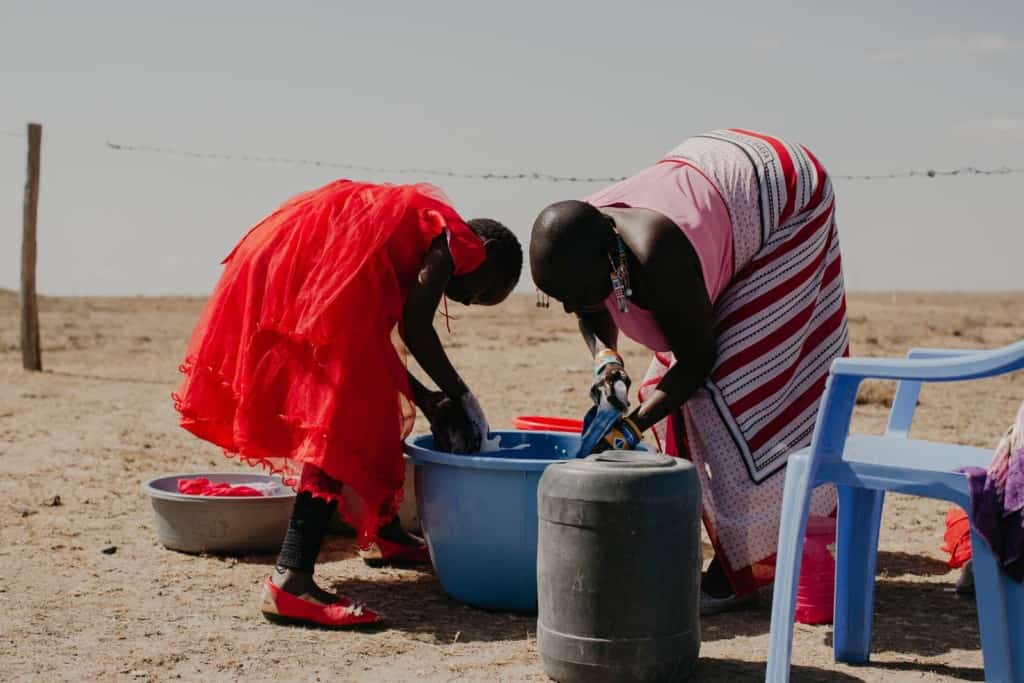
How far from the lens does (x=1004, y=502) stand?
2602 mm

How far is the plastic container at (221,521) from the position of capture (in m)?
4.50

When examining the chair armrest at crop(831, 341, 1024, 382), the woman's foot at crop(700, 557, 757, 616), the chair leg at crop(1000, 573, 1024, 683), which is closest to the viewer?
the chair armrest at crop(831, 341, 1024, 382)

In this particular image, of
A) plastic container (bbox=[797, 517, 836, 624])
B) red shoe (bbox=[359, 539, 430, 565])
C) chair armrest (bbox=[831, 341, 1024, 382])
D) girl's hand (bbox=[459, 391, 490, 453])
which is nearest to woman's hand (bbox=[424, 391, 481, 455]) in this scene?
girl's hand (bbox=[459, 391, 490, 453])

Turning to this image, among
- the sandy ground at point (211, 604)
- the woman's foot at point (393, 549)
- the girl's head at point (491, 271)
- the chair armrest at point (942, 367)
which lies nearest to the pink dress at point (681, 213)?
the girl's head at point (491, 271)

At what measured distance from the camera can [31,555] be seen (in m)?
4.51

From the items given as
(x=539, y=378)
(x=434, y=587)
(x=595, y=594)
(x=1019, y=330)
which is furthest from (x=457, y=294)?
(x=1019, y=330)

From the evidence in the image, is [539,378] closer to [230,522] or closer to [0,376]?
[0,376]

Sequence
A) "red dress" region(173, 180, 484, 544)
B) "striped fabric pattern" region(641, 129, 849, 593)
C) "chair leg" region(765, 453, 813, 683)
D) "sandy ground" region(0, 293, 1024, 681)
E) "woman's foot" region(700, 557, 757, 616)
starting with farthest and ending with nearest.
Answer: "woman's foot" region(700, 557, 757, 616) → "striped fabric pattern" region(641, 129, 849, 593) → "red dress" region(173, 180, 484, 544) → "sandy ground" region(0, 293, 1024, 681) → "chair leg" region(765, 453, 813, 683)

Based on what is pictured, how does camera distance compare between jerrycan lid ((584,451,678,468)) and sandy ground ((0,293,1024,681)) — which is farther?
sandy ground ((0,293,1024,681))

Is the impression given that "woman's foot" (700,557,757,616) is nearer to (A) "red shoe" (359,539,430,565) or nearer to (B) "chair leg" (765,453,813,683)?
(B) "chair leg" (765,453,813,683)

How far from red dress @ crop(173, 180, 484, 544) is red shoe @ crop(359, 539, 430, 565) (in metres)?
0.71

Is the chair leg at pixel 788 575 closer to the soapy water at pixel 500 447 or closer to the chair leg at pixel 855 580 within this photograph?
the chair leg at pixel 855 580

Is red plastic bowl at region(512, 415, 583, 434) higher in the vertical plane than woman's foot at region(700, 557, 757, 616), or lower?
higher

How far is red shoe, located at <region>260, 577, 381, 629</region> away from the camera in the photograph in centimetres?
365
